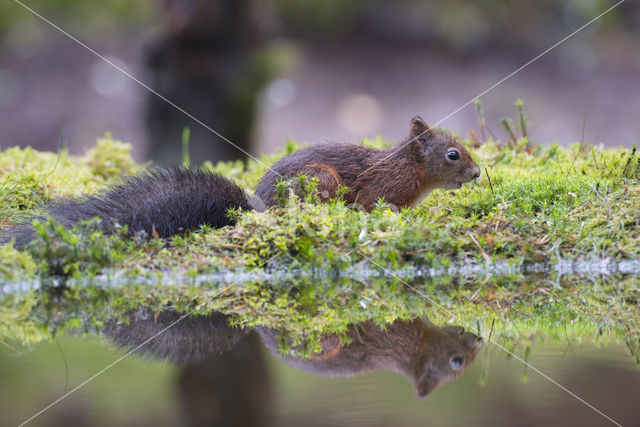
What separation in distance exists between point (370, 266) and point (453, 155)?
156 cm

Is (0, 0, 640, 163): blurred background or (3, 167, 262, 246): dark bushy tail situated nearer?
(3, 167, 262, 246): dark bushy tail

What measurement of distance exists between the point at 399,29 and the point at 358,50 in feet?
4.07

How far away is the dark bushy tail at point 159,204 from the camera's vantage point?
480 cm

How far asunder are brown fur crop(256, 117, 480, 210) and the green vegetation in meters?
0.19

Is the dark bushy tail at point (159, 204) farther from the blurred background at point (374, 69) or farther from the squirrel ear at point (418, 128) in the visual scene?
the blurred background at point (374, 69)

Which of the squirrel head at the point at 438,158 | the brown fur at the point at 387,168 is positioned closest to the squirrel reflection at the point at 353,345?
the brown fur at the point at 387,168

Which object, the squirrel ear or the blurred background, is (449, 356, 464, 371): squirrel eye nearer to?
the squirrel ear

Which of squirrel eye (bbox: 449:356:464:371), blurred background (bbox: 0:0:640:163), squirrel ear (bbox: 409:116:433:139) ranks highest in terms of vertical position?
blurred background (bbox: 0:0:640:163)

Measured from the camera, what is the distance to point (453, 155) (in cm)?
575

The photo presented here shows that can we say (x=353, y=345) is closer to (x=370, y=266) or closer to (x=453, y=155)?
(x=370, y=266)

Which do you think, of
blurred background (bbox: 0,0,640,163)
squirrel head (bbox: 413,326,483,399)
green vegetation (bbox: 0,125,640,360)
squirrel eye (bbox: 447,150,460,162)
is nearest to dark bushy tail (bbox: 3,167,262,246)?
green vegetation (bbox: 0,125,640,360)

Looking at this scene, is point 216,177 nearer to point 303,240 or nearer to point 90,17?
point 303,240

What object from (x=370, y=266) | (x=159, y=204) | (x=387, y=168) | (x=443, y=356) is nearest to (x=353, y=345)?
(x=443, y=356)

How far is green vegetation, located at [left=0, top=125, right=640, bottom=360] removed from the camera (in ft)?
11.5
